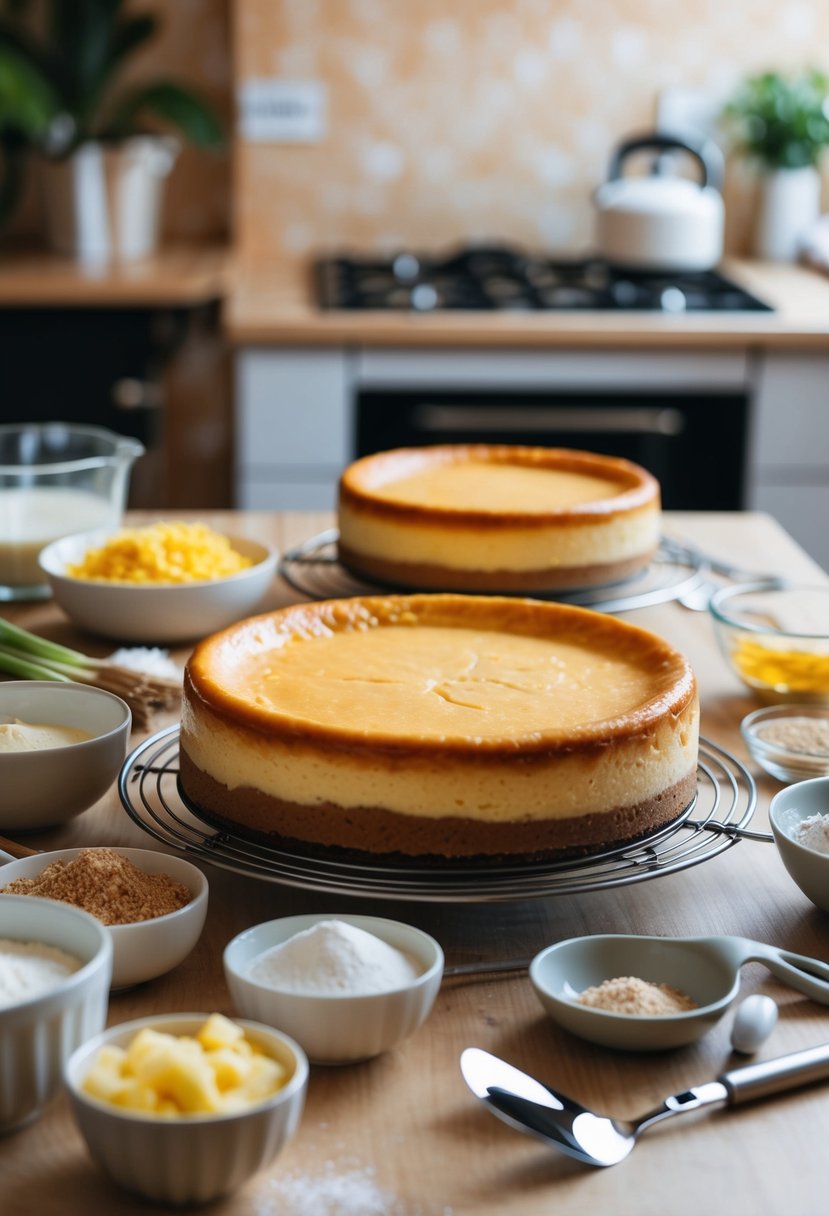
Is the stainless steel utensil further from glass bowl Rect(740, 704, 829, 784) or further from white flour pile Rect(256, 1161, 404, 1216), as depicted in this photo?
glass bowl Rect(740, 704, 829, 784)

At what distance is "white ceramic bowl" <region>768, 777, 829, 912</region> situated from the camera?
958 mm

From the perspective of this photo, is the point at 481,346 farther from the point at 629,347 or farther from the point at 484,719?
the point at 484,719

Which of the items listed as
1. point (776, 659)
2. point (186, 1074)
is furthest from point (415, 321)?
point (186, 1074)

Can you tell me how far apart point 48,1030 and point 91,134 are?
3.20 m

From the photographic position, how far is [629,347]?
297 centimetres

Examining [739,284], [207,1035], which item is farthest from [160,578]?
[739,284]

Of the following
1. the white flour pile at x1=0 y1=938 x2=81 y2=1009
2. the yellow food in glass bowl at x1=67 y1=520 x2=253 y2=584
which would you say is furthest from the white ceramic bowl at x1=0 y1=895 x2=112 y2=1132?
the yellow food in glass bowl at x1=67 y1=520 x2=253 y2=584

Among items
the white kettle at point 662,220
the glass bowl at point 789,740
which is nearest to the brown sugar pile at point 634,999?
the glass bowl at point 789,740

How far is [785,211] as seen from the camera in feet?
11.9

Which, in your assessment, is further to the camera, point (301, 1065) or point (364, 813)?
point (364, 813)

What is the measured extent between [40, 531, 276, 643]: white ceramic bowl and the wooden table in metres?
0.39

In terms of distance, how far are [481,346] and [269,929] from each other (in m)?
2.22

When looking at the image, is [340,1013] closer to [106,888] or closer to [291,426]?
[106,888]

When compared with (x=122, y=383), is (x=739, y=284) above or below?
above
